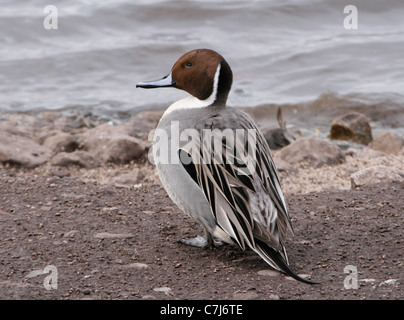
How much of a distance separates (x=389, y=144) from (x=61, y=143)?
3627mm

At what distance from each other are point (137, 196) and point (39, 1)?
28.5 feet

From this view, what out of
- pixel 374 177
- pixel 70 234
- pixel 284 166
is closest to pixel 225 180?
pixel 70 234

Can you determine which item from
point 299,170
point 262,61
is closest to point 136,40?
point 262,61

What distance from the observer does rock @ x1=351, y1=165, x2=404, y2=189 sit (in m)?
5.30

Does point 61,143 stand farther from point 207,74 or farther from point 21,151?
point 207,74

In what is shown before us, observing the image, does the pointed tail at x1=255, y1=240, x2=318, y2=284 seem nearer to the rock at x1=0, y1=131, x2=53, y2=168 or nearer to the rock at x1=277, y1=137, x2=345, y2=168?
the rock at x1=277, y1=137, x2=345, y2=168

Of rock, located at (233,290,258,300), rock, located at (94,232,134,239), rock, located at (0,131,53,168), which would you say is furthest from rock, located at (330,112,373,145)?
rock, located at (233,290,258,300)

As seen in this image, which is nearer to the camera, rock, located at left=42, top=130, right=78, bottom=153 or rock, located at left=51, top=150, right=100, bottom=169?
rock, located at left=51, top=150, right=100, bottom=169

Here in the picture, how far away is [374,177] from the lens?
5.33 metres

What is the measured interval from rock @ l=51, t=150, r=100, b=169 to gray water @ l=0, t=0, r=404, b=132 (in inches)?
107

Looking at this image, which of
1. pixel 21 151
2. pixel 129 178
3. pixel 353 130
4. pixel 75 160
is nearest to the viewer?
pixel 129 178

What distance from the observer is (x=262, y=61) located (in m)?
10.6

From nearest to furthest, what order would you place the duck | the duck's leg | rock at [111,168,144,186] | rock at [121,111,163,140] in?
the duck
the duck's leg
rock at [111,168,144,186]
rock at [121,111,163,140]

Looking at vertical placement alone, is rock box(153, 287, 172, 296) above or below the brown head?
below
